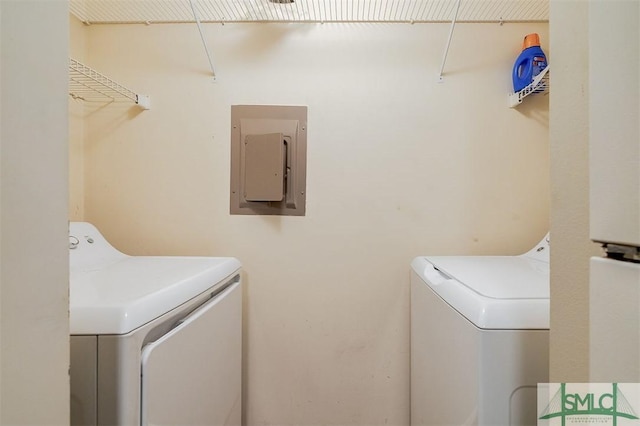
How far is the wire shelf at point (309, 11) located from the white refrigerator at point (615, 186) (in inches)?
41.0

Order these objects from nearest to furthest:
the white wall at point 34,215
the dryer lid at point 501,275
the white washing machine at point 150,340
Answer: the white wall at point 34,215
the white washing machine at point 150,340
the dryer lid at point 501,275

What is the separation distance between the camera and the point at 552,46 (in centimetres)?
44

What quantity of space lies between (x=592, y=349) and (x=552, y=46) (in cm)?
42

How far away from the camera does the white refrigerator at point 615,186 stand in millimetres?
Answer: 283

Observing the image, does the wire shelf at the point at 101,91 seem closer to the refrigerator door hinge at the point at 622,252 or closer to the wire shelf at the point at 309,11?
the wire shelf at the point at 309,11

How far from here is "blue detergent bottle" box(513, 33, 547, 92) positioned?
111 cm

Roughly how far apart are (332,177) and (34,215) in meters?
1.00

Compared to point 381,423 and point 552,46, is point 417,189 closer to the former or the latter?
point 552,46

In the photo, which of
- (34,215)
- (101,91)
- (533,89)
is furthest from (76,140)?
(533,89)

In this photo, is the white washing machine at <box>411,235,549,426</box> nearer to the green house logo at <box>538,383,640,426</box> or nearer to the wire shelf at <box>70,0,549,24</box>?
the green house logo at <box>538,383,640,426</box>

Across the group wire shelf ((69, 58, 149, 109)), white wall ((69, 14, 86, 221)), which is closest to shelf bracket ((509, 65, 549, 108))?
wire shelf ((69, 58, 149, 109))

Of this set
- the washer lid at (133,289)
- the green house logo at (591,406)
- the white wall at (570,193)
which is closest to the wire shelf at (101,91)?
the washer lid at (133,289)

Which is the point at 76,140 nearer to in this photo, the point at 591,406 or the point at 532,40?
the point at 591,406

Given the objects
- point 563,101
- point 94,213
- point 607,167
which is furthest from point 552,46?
point 94,213
